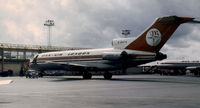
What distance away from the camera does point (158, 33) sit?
3519 centimetres

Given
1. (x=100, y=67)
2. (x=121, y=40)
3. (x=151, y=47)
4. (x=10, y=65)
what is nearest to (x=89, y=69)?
(x=100, y=67)

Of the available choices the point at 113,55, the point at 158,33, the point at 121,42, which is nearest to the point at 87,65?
the point at 113,55

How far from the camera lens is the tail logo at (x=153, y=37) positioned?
35.2 meters

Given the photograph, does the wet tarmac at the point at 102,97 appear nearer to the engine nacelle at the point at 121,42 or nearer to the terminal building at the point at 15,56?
the engine nacelle at the point at 121,42

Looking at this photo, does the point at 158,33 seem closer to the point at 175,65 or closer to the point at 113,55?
the point at 113,55

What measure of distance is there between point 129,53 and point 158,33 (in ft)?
15.7

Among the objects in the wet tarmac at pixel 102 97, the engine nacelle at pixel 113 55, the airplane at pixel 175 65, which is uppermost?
the engine nacelle at pixel 113 55

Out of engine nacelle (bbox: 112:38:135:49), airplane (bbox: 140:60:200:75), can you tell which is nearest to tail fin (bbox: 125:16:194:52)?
engine nacelle (bbox: 112:38:135:49)

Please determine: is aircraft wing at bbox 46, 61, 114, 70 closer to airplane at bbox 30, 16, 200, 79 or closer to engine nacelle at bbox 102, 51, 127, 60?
airplane at bbox 30, 16, 200, 79

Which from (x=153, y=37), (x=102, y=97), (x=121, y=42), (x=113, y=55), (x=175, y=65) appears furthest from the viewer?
(x=175, y=65)

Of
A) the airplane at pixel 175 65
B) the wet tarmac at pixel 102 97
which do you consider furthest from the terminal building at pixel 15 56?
the wet tarmac at pixel 102 97

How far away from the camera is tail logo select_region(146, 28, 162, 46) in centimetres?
3519

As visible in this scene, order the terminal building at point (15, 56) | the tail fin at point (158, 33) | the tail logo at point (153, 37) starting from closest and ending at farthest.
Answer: the tail fin at point (158, 33) → the tail logo at point (153, 37) → the terminal building at point (15, 56)

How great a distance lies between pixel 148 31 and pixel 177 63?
48.7 meters
